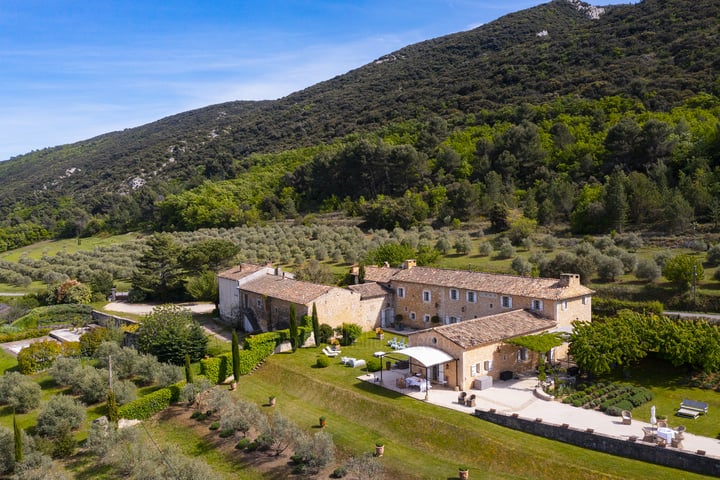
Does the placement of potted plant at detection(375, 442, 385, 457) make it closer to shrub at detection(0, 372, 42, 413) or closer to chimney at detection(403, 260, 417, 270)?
shrub at detection(0, 372, 42, 413)

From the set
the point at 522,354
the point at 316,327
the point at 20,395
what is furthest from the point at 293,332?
the point at 20,395

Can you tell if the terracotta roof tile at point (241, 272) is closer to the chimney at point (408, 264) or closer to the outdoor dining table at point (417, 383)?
the chimney at point (408, 264)

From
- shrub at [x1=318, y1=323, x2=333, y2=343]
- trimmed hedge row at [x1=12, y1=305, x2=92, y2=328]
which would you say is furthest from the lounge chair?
trimmed hedge row at [x1=12, y1=305, x2=92, y2=328]

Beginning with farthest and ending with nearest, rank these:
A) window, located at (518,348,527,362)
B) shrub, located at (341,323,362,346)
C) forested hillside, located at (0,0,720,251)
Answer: forested hillside, located at (0,0,720,251)
shrub, located at (341,323,362,346)
window, located at (518,348,527,362)

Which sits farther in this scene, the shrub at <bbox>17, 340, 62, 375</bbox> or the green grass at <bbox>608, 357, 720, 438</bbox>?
the shrub at <bbox>17, 340, 62, 375</bbox>

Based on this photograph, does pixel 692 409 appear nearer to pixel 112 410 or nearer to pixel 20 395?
pixel 112 410

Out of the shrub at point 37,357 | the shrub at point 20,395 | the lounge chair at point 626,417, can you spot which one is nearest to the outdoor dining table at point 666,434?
the lounge chair at point 626,417

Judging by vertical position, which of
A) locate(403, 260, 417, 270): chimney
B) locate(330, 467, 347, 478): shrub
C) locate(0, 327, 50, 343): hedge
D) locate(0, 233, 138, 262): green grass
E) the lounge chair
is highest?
locate(403, 260, 417, 270): chimney
